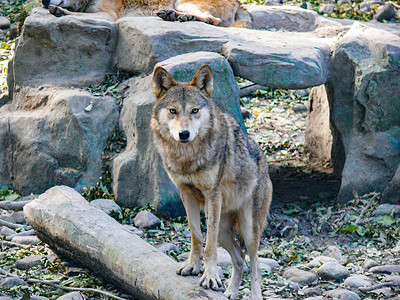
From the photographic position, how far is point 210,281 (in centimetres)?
434

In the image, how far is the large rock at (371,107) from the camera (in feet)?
25.6

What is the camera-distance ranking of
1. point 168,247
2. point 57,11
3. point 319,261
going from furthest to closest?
point 57,11 < point 168,247 < point 319,261

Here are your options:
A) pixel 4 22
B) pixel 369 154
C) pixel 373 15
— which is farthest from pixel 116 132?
pixel 373 15

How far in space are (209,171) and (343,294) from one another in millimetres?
1956

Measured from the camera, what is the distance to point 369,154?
797 centimetres

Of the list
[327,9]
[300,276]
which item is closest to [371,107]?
[300,276]

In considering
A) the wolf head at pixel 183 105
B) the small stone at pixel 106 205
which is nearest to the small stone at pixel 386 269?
the wolf head at pixel 183 105

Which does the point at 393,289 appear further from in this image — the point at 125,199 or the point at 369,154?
the point at 125,199

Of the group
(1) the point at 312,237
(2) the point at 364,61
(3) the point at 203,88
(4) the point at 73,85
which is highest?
(3) the point at 203,88

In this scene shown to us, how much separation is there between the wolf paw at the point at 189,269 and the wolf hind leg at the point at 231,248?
590 millimetres

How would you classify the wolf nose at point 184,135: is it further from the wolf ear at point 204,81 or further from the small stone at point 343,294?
the small stone at point 343,294

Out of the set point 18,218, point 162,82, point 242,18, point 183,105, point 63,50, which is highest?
point 162,82

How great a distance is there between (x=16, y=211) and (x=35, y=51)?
2803mm

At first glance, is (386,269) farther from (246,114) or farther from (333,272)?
(246,114)
